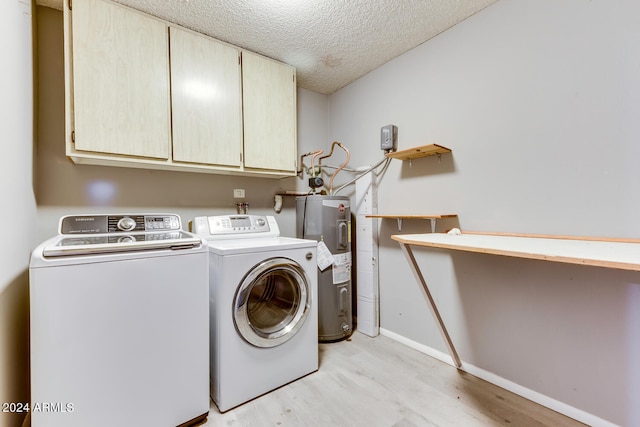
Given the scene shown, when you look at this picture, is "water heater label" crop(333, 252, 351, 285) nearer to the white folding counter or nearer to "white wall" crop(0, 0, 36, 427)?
the white folding counter

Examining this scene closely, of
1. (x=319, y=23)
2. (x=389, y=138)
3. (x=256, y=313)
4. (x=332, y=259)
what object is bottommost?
(x=256, y=313)

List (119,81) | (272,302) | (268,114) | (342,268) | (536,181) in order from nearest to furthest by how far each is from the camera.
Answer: (536,181)
(119,81)
(272,302)
(268,114)
(342,268)

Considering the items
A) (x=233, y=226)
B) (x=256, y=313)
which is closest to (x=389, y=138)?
(x=233, y=226)

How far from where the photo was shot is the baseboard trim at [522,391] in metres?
1.43

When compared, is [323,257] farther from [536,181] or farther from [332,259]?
[536,181]

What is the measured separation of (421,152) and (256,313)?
1.62 m

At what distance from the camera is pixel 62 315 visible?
3.83ft

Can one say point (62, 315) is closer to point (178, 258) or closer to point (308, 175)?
point (178, 258)

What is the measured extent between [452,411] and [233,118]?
2.38 metres

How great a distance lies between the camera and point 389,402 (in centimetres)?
164

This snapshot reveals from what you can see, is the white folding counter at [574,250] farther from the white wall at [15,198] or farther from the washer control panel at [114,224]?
the white wall at [15,198]

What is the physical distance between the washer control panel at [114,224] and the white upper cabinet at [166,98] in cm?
36

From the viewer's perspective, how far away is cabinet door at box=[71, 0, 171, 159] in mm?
1616

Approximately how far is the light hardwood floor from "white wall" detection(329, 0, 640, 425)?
→ 0.56ft
